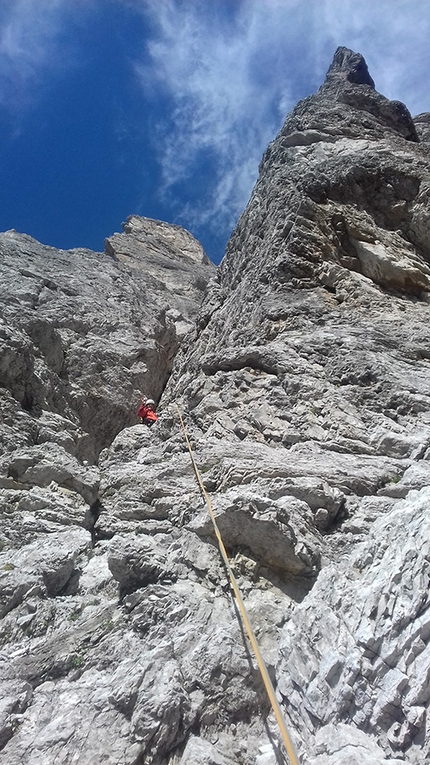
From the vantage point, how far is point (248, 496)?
7.77 m

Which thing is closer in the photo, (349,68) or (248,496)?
(248,496)

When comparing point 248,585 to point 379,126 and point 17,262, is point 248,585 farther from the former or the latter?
point 379,126

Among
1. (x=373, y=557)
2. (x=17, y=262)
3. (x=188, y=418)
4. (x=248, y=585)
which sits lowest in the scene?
(x=248, y=585)

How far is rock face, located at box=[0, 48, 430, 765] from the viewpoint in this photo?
5.00m

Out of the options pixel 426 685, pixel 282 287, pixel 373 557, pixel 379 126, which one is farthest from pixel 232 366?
pixel 379 126

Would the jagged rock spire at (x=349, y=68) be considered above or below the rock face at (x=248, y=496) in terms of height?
above

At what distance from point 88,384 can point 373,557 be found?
12.1 meters

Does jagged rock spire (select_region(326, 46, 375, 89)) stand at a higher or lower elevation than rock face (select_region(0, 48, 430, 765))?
higher

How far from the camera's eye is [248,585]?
6.93m

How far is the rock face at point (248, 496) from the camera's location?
500cm

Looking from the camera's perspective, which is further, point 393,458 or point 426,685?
point 393,458

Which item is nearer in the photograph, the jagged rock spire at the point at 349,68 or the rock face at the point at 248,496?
the rock face at the point at 248,496

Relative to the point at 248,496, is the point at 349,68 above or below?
above

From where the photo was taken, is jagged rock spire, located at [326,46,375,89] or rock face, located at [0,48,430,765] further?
jagged rock spire, located at [326,46,375,89]
